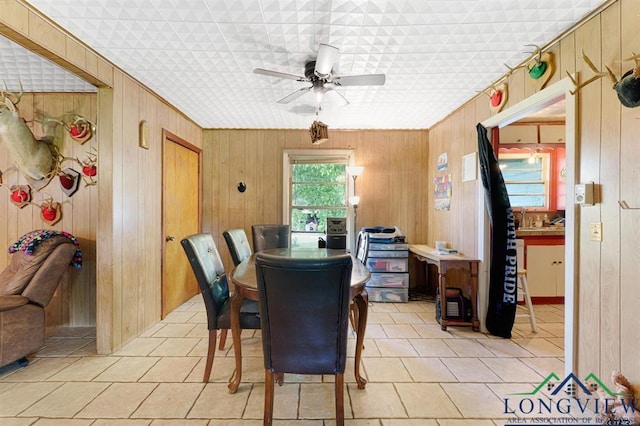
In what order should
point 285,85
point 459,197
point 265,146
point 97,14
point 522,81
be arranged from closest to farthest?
point 97,14, point 522,81, point 285,85, point 459,197, point 265,146

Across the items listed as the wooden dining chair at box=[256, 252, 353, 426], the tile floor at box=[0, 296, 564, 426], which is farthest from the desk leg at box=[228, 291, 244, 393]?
the wooden dining chair at box=[256, 252, 353, 426]

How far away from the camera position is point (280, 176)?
4258 millimetres

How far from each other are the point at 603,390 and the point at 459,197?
6.73 feet

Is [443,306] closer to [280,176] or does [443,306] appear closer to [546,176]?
[546,176]

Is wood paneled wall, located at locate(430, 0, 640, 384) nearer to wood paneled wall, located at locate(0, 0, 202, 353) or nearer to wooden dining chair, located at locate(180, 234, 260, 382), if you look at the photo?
wooden dining chair, located at locate(180, 234, 260, 382)

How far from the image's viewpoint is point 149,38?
202cm

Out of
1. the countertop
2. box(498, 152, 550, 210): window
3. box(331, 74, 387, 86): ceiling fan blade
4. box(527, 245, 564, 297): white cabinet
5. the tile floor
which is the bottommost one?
the tile floor

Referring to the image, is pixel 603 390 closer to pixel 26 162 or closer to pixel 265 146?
pixel 265 146

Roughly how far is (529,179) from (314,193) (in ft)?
9.89

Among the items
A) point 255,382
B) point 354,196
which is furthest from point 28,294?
point 354,196

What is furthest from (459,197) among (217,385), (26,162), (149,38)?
(26,162)

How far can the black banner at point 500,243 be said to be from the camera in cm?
265

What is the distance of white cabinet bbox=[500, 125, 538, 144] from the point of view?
151 inches

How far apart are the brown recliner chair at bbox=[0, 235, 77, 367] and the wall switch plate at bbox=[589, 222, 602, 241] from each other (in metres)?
3.80
